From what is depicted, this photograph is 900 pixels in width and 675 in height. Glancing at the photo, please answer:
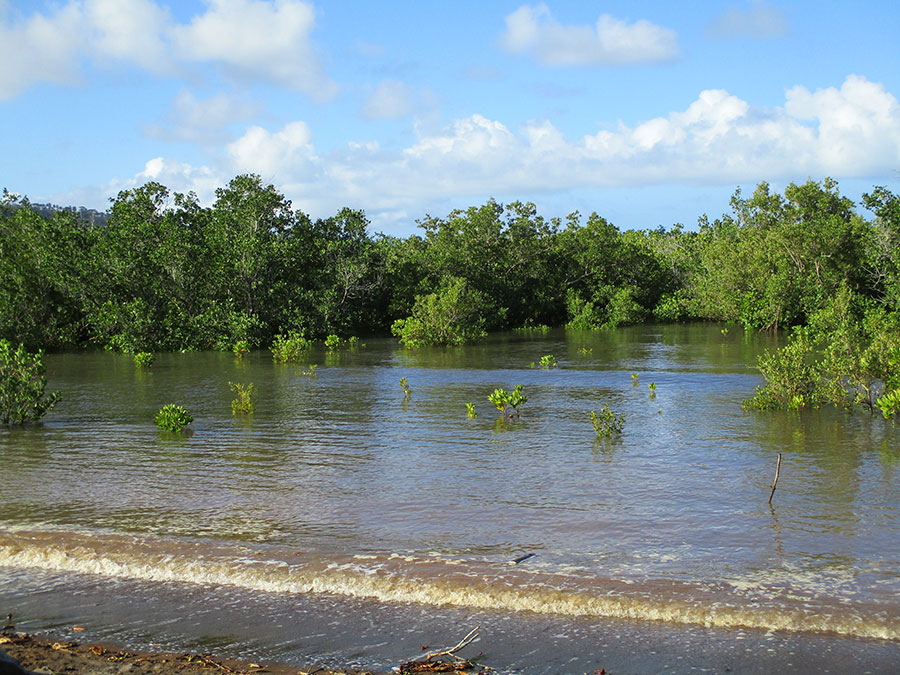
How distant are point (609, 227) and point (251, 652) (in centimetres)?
4214

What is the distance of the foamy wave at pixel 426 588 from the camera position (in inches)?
228

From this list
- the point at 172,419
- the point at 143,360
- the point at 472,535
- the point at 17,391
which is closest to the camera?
the point at 472,535

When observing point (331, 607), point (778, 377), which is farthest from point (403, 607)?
point (778, 377)

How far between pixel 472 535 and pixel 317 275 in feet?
92.0

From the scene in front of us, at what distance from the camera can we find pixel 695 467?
34.3 feet

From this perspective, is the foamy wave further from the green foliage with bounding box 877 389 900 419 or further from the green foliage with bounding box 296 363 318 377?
the green foliage with bounding box 296 363 318 377

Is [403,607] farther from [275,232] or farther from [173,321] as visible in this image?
[275,232]

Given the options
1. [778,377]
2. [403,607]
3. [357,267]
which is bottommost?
[403,607]

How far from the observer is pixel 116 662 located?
5.07m

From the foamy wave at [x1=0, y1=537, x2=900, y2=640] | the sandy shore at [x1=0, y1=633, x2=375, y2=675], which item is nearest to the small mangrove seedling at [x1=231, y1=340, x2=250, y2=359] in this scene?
the foamy wave at [x1=0, y1=537, x2=900, y2=640]

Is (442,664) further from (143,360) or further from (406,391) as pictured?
(143,360)

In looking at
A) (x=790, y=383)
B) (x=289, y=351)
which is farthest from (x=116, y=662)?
(x=289, y=351)

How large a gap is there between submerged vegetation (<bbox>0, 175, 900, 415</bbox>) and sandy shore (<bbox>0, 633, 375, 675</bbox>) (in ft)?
66.6

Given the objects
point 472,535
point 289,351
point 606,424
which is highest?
point 289,351
